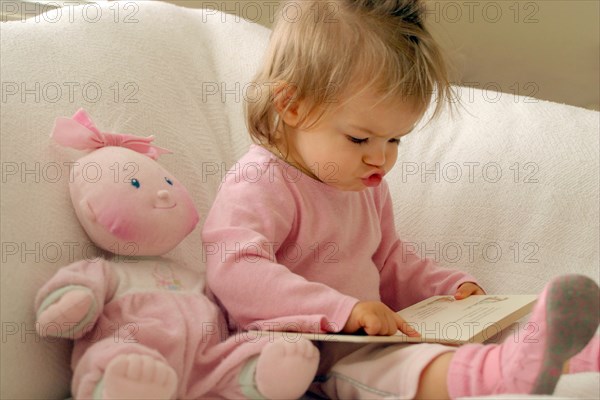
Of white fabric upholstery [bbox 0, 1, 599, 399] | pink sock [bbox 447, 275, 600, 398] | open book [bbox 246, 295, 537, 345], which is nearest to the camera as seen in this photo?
pink sock [bbox 447, 275, 600, 398]

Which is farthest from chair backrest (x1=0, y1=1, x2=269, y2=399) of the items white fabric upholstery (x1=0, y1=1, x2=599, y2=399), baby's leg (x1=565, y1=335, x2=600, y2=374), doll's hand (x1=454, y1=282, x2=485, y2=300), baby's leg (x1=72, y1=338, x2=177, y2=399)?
baby's leg (x1=565, y1=335, x2=600, y2=374)

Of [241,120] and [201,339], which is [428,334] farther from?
[241,120]

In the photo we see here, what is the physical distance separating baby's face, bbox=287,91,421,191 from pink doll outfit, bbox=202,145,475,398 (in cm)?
4

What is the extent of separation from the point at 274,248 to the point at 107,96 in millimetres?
316

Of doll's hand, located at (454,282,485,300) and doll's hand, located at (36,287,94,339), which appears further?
doll's hand, located at (454,282,485,300)

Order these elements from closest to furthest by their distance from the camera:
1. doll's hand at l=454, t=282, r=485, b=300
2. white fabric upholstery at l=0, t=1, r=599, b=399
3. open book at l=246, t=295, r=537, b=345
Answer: open book at l=246, t=295, r=537, b=345 → white fabric upholstery at l=0, t=1, r=599, b=399 → doll's hand at l=454, t=282, r=485, b=300

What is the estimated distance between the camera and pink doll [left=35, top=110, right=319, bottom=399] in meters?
→ 0.66

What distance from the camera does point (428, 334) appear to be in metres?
0.78

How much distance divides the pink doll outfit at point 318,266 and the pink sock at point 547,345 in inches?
2.4

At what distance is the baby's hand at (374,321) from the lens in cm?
74

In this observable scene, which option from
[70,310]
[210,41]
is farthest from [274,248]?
[210,41]

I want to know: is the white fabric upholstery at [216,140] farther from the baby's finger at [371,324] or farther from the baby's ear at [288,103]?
the baby's finger at [371,324]

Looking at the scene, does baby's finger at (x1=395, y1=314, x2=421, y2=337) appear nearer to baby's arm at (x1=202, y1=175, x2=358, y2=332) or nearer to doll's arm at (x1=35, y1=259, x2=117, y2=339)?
baby's arm at (x1=202, y1=175, x2=358, y2=332)

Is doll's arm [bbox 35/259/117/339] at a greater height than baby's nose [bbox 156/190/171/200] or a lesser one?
lesser
